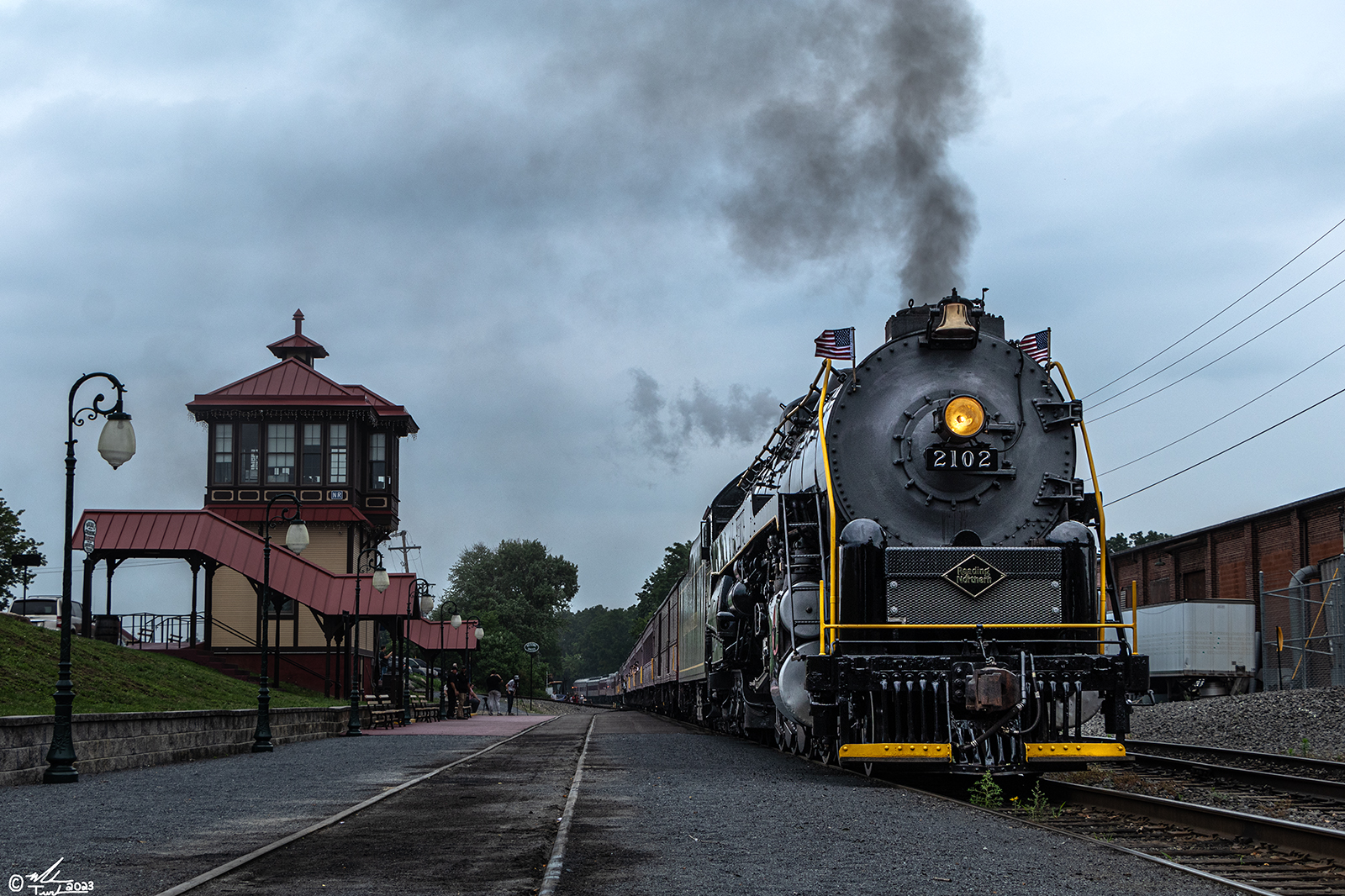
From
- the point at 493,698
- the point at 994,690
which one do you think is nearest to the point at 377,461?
the point at 493,698

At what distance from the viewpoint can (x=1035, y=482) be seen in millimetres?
11344

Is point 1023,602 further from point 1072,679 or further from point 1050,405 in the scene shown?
point 1050,405

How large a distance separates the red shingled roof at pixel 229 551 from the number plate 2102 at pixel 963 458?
2091cm

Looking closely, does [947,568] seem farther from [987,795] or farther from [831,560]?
[987,795]

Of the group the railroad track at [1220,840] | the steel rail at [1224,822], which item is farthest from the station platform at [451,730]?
the railroad track at [1220,840]

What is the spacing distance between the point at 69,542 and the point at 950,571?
8.81 metres

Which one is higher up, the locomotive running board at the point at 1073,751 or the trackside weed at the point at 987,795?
the locomotive running board at the point at 1073,751

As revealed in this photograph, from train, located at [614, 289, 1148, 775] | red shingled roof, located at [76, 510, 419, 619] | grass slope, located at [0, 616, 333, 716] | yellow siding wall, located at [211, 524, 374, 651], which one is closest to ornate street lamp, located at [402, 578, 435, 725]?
red shingled roof, located at [76, 510, 419, 619]

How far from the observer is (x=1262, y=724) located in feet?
63.1

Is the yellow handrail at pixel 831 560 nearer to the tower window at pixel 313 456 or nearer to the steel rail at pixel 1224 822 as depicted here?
the steel rail at pixel 1224 822

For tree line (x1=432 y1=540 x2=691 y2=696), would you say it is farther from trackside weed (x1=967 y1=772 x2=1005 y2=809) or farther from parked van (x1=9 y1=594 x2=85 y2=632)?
trackside weed (x1=967 y1=772 x2=1005 y2=809)

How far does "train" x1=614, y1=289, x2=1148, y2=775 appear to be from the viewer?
10.3 metres

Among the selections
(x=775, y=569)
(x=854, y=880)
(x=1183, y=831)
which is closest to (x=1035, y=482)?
(x=775, y=569)

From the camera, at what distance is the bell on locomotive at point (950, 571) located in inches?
405
